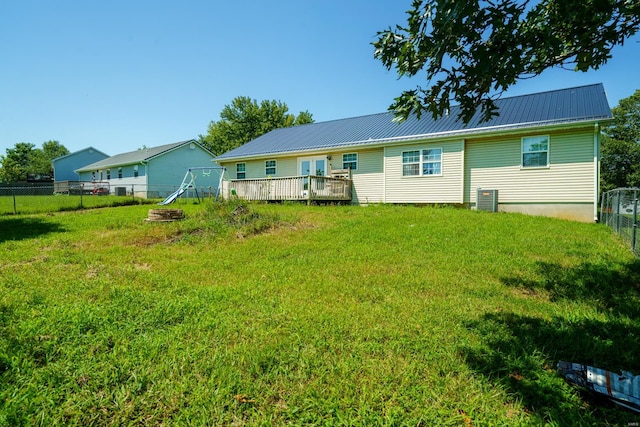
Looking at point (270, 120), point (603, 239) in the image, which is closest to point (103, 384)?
point (603, 239)

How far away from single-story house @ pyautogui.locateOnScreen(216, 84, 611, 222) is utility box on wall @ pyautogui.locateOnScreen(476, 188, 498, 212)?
0.04m

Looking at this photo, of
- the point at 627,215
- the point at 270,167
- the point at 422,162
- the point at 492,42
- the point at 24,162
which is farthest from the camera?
the point at 24,162

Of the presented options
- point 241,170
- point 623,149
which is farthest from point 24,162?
point 623,149

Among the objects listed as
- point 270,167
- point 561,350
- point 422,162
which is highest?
point 270,167

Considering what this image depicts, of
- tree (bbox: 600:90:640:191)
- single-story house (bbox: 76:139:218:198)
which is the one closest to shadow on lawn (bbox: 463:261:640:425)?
single-story house (bbox: 76:139:218:198)

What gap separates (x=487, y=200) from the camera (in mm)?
12500

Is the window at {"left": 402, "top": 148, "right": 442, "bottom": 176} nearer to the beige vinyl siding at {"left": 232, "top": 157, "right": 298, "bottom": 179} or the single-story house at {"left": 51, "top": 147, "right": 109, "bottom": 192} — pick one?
the beige vinyl siding at {"left": 232, "top": 157, "right": 298, "bottom": 179}

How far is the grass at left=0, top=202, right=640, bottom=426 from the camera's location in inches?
83.9

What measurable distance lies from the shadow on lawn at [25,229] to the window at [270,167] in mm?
10488

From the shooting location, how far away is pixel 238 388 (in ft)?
7.52

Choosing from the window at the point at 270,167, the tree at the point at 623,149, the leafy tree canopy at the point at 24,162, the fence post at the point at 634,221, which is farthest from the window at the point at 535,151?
the leafy tree canopy at the point at 24,162

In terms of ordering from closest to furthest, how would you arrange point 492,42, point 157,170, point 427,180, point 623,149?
point 492,42 → point 427,180 → point 157,170 → point 623,149

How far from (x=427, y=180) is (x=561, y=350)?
38.7ft

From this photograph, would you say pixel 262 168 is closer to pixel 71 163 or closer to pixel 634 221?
pixel 634 221
